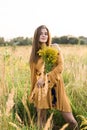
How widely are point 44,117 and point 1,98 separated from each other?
66 centimetres

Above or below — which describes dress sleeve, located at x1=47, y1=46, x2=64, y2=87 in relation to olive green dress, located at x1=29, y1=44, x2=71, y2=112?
above

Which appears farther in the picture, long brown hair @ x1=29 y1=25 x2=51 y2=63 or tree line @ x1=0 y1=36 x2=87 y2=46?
tree line @ x1=0 y1=36 x2=87 y2=46

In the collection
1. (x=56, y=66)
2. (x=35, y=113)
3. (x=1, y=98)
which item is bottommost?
(x=35, y=113)

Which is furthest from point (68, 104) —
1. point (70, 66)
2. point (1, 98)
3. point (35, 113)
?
point (70, 66)

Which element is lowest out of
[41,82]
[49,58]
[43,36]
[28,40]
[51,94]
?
[28,40]

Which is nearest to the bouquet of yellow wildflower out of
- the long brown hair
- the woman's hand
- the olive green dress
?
the woman's hand

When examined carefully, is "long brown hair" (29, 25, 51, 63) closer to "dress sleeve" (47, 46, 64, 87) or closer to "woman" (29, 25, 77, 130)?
"woman" (29, 25, 77, 130)

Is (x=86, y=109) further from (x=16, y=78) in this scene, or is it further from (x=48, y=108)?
(x=16, y=78)

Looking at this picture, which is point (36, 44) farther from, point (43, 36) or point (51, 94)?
point (51, 94)

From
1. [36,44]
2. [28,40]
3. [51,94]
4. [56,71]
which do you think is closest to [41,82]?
[56,71]

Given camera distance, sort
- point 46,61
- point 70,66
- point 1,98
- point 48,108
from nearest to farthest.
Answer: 1. point 46,61
2. point 1,98
3. point 48,108
4. point 70,66

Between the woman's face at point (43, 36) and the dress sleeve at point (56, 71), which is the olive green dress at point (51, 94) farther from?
the woman's face at point (43, 36)

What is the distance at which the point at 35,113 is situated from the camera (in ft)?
17.1

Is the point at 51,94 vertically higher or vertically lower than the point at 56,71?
lower
